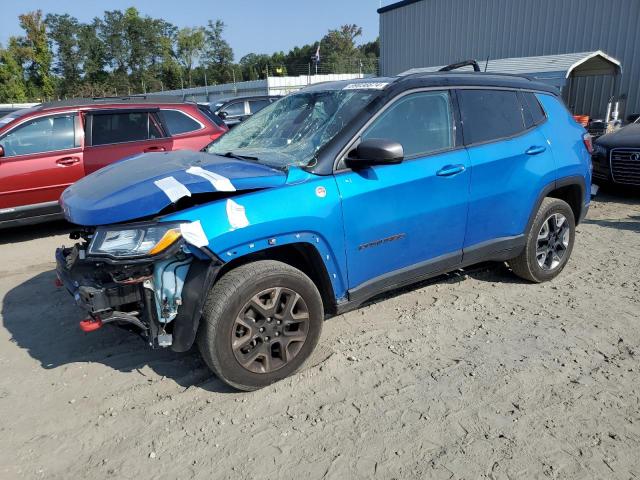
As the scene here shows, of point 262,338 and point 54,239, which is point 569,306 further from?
point 54,239

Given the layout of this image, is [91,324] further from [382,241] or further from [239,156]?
[382,241]

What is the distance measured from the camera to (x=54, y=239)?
6.54 m

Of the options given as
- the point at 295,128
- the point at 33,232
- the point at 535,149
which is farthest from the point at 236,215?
the point at 33,232

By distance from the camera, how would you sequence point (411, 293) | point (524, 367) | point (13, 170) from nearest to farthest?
1. point (524, 367)
2. point (411, 293)
3. point (13, 170)

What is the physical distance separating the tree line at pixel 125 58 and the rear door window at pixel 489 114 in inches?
1629

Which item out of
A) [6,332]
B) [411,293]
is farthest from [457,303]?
[6,332]

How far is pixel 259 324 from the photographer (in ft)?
9.68

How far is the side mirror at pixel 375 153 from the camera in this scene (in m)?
3.04

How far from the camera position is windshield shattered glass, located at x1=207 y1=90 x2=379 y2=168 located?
3342mm

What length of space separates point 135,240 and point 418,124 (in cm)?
209

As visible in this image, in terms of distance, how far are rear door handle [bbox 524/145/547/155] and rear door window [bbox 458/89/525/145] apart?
172 millimetres

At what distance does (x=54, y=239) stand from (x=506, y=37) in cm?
1841

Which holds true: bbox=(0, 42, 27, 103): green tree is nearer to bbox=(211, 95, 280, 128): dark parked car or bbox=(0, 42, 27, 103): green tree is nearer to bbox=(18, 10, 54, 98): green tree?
bbox=(18, 10, 54, 98): green tree

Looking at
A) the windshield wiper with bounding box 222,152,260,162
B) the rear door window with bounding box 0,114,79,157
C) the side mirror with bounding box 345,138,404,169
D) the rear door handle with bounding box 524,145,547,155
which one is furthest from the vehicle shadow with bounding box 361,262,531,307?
the rear door window with bounding box 0,114,79,157
